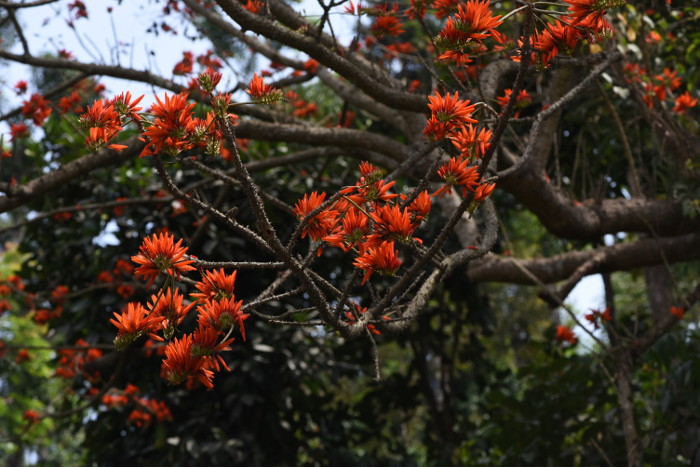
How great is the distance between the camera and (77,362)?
568 centimetres

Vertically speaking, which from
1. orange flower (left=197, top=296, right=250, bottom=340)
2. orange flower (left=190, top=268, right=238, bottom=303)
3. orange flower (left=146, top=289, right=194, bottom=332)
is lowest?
orange flower (left=197, top=296, right=250, bottom=340)

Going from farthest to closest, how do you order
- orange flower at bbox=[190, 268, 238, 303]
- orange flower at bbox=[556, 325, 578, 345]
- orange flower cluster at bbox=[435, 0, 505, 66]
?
orange flower at bbox=[556, 325, 578, 345], orange flower cluster at bbox=[435, 0, 505, 66], orange flower at bbox=[190, 268, 238, 303]

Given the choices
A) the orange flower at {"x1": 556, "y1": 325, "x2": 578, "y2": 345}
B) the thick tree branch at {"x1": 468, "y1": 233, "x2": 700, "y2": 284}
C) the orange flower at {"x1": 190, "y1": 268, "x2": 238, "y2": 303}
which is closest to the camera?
the orange flower at {"x1": 190, "y1": 268, "x2": 238, "y2": 303}

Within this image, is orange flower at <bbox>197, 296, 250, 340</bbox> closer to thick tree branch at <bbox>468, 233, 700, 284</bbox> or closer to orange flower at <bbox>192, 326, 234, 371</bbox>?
orange flower at <bbox>192, 326, 234, 371</bbox>

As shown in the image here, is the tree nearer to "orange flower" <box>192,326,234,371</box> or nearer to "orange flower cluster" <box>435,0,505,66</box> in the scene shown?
"orange flower cluster" <box>435,0,505,66</box>

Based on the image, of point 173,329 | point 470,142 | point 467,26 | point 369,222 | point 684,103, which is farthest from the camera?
point 684,103

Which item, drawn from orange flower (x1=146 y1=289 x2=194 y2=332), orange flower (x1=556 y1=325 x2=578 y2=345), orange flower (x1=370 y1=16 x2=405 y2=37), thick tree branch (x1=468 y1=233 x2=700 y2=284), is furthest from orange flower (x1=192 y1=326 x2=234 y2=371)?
orange flower (x1=556 y1=325 x2=578 y2=345)

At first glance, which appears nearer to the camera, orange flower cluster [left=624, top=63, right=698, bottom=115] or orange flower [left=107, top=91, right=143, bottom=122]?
orange flower [left=107, top=91, right=143, bottom=122]

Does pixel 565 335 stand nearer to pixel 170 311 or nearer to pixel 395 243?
pixel 395 243

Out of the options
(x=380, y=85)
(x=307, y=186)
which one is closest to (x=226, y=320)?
(x=380, y=85)

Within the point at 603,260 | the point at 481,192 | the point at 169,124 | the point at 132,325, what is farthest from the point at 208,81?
the point at 603,260

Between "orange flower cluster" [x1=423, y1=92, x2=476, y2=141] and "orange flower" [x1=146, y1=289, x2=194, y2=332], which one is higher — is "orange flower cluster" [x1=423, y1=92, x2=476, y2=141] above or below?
above

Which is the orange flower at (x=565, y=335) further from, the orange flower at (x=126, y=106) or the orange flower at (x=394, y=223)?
the orange flower at (x=126, y=106)

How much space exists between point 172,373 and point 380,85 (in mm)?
2270
